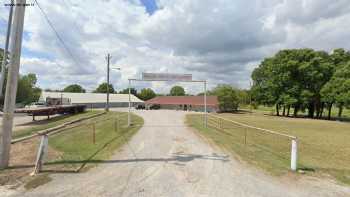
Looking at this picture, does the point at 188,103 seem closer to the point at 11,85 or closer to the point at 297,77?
the point at 297,77

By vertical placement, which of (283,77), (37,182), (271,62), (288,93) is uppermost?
(271,62)

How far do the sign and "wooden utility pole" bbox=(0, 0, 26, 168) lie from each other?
12510 mm

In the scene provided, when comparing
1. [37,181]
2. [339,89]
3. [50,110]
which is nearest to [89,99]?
[50,110]

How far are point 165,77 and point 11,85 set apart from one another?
1349 cm

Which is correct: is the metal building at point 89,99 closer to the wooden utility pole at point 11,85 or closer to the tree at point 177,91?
the tree at point 177,91

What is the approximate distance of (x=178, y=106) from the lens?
77.5 m

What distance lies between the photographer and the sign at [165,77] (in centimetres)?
2005

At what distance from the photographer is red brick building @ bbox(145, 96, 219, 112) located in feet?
228

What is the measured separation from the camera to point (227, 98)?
65.1 meters

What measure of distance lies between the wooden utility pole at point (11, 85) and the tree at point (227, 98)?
60.0 meters

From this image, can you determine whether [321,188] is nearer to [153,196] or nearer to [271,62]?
[153,196]

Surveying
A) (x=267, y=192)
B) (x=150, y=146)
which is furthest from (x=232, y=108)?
(x=267, y=192)

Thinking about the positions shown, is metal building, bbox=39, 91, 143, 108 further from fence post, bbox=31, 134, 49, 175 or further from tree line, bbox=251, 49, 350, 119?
fence post, bbox=31, 134, 49, 175

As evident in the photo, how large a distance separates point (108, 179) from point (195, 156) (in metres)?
3.76
